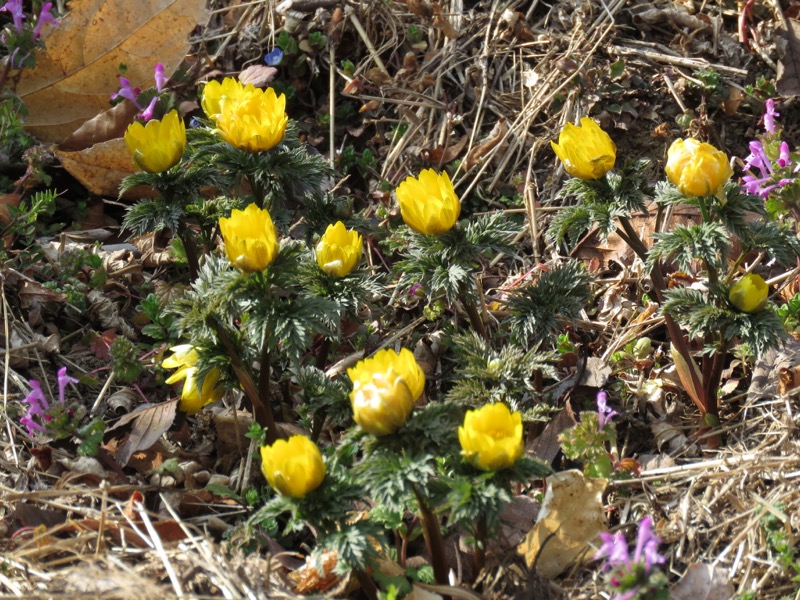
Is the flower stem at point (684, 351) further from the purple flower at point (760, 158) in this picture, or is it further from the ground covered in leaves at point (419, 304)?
the purple flower at point (760, 158)

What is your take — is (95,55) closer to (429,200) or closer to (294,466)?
(429,200)

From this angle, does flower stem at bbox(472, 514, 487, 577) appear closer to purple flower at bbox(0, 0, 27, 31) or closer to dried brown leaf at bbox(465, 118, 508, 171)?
dried brown leaf at bbox(465, 118, 508, 171)

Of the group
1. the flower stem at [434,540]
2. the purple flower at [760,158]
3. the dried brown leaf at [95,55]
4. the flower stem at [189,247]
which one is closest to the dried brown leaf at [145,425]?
the flower stem at [189,247]

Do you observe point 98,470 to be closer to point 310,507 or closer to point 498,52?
point 310,507

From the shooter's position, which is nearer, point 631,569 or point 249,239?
point 631,569

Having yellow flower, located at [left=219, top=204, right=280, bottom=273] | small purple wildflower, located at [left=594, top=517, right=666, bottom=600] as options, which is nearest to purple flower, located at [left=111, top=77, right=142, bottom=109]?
yellow flower, located at [left=219, top=204, right=280, bottom=273]

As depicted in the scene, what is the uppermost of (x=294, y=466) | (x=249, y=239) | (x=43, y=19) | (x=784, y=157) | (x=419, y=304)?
(x=43, y=19)

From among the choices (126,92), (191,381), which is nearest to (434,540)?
(191,381)
